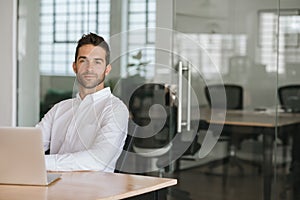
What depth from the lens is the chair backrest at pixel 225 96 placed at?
441cm

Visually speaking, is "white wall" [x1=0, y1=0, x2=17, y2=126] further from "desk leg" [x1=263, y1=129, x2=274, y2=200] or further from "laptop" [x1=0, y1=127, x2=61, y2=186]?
"laptop" [x1=0, y1=127, x2=61, y2=186]

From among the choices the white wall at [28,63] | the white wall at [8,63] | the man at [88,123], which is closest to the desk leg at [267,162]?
the man at [88,123]

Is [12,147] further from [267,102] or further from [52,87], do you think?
[52,87]

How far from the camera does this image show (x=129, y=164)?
15.6ft

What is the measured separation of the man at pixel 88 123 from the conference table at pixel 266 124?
3.42 ft

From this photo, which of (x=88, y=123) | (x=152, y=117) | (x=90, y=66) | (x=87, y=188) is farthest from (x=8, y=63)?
(x=87, y=188)

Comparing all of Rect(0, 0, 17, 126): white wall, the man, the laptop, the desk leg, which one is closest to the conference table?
the desk leg

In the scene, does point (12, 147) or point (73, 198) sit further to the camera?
point (12, 147)

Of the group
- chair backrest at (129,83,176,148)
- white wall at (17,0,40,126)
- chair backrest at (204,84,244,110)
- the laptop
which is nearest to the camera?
the laptop

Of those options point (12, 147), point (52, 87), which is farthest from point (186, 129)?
point (12, 147)

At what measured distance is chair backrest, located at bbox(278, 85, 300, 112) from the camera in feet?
13.7

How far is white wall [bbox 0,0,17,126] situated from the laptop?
115 inches

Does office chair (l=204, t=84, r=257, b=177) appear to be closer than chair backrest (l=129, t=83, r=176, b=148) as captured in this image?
Yes

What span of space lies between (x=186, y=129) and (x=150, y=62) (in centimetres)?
58
